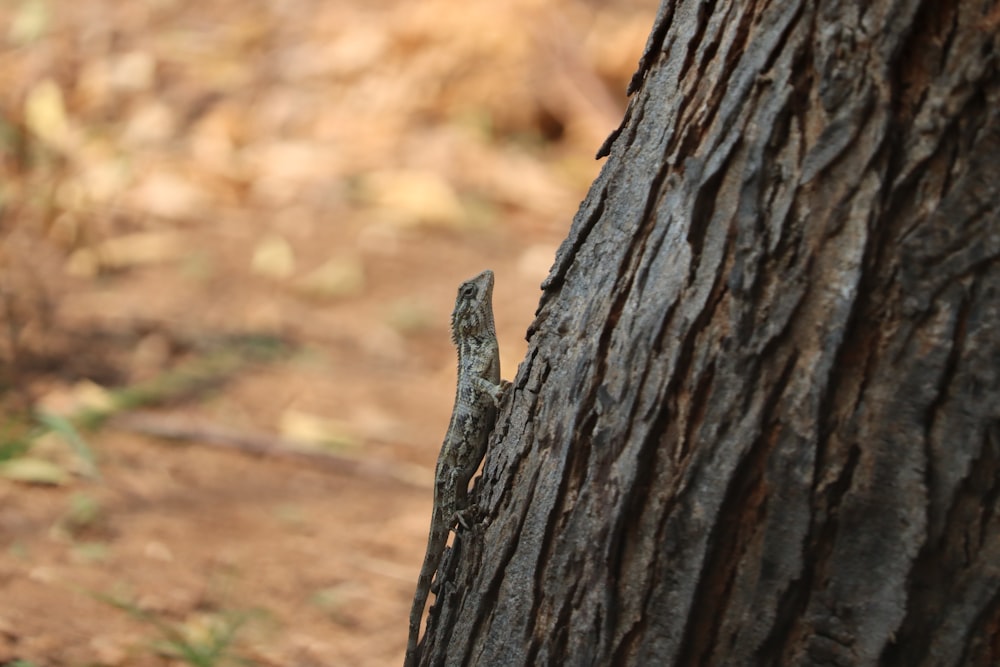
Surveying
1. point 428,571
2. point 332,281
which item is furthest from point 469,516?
point 332,281

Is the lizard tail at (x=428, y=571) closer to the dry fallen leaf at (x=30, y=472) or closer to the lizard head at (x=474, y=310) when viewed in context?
the lizard head at (x=474, y=310)

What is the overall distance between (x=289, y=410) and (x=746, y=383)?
435 centimetres

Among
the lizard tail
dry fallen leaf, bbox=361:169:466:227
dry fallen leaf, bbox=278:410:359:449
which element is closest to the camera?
the lizard tail

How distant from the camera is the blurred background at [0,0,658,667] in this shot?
4.35m

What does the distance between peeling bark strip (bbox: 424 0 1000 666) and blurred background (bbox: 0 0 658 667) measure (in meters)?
1.83

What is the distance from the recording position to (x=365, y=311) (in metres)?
7.39

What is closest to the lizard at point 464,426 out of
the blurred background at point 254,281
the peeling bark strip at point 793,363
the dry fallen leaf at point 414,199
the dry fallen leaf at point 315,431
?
the peeling bark strip at point 793,363

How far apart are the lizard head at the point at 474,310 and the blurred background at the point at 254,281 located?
48.7 inches

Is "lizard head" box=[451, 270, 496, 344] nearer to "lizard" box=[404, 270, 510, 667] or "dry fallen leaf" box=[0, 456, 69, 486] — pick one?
"lizard" box=[404, 270, 510, 667]

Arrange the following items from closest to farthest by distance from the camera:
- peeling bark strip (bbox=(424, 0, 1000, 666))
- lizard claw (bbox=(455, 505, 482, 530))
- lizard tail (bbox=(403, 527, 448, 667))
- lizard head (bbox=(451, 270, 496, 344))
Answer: peeling bark strip (bbox=(424, 0, 1000, 666)), lizard claw (bbox=(455, 505, 482, 530)), lizard tail (bbox=(403, 527, 448, 667)), lizard head (bbox=(451, 270, 496, 344))

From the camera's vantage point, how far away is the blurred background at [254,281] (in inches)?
171

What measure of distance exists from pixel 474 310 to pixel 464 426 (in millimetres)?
687

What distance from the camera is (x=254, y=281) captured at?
7.64 meters

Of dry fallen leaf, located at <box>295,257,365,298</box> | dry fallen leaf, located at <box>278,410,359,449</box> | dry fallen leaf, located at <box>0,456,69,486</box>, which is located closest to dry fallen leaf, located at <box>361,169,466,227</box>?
dry fallen leaf, located at <box>295,257,365,298</box>
